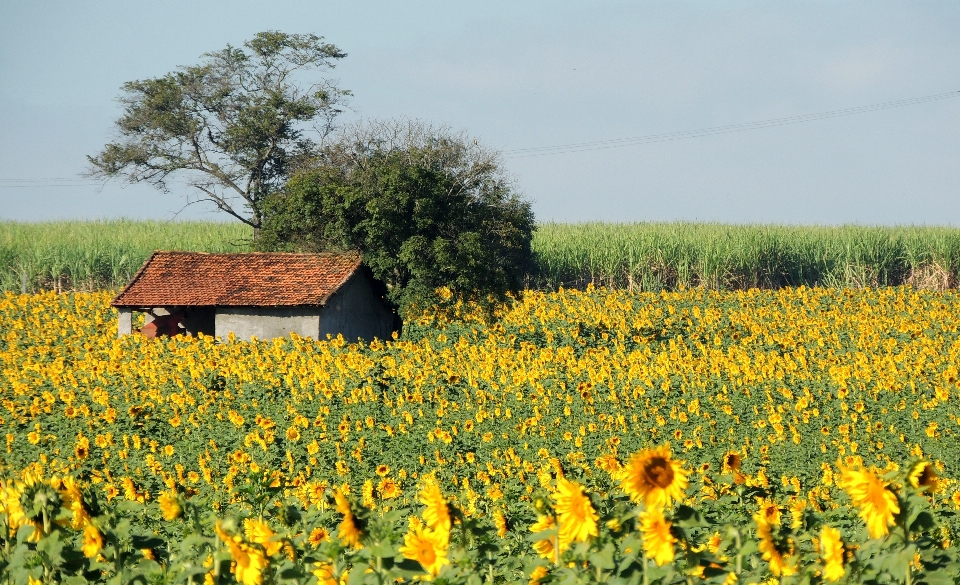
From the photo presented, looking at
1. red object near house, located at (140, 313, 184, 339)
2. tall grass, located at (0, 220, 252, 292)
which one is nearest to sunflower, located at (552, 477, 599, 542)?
red object near house, located at (140, 313, 184, 339)

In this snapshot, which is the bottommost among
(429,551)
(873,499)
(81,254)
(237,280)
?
(429,551)

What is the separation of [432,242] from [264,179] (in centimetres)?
2438

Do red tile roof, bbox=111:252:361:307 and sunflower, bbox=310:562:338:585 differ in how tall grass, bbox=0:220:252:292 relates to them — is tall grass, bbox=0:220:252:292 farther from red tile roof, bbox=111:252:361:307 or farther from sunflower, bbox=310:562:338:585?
sunflower, bbox=310:562:338:585

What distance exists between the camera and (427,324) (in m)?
26.0

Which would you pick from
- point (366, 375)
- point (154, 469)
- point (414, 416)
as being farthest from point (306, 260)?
point (154, 469)

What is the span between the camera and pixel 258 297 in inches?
1012

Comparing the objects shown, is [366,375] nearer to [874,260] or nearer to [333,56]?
[874,260]

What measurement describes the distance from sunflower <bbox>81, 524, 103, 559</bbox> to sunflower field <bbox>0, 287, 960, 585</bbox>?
10 mm

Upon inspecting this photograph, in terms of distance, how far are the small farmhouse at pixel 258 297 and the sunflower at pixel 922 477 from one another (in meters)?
21.1

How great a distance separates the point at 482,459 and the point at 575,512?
853cm

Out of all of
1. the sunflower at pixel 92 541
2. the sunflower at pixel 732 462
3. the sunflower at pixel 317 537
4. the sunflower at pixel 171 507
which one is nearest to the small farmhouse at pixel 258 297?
the sunflower at pixel 317 537

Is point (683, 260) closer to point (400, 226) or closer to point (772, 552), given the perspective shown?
point (400, 226)

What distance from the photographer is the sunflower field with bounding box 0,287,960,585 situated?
163 inches

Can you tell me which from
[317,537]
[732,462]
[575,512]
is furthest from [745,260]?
[575,512]
